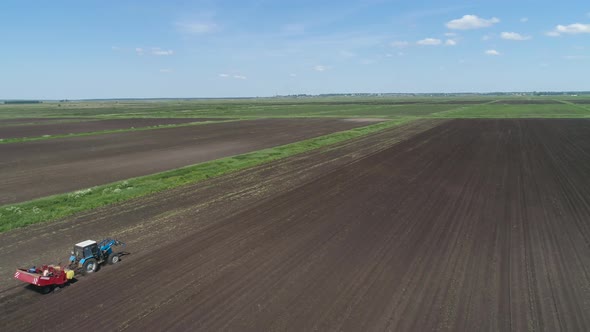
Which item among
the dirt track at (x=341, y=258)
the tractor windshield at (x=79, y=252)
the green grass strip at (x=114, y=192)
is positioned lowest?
the dirt track at (x=341, y=258)

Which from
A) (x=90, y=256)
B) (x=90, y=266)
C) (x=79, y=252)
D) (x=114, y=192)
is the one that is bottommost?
(x=90, y=266)

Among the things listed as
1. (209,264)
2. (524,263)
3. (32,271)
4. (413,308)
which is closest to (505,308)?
(413,308)

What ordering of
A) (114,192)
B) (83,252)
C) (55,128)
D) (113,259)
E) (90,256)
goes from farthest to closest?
(55,128) < (114,192) < (113,259) < (90,256) < (83,252)

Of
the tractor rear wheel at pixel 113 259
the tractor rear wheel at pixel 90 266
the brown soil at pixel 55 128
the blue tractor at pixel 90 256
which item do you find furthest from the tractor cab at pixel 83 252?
the brown soil at pixel 55 128

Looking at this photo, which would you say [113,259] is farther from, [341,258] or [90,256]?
[341,258]

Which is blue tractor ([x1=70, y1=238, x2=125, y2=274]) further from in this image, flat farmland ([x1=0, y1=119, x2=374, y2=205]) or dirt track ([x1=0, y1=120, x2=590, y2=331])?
flat farmland ([x1=0, y1=119, x2=374, y2=205])

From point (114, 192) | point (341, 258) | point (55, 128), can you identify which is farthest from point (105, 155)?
point (55, 128)

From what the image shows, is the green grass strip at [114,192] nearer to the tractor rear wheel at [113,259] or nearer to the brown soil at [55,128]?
the tractor rear wheel at [113,259]
